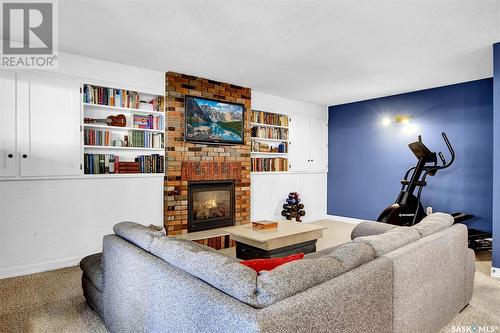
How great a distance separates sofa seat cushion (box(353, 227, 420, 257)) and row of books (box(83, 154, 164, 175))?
3.15 meters

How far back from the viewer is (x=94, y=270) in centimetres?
226

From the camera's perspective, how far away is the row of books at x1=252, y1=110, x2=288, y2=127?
17.8 ft

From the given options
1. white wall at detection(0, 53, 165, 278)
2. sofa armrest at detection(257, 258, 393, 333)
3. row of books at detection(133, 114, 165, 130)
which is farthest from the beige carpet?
row of books at detection(133, 114, 165, 130)

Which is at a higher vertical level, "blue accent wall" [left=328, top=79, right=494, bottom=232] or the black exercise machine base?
"blue accent wall" [left=328, top=79, right=494, bottom=232]

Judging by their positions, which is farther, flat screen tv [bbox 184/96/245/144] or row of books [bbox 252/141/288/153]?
row of books [bbox 252/141/288/153]

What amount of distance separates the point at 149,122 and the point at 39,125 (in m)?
1.30

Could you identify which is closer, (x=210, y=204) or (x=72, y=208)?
(x=72, y=208)

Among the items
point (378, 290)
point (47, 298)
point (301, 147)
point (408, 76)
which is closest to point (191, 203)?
point (47, 298)

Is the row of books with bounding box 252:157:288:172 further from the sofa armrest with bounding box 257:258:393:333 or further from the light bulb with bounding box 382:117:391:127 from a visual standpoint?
the sofa armrest with bounding box 257:258:393:333

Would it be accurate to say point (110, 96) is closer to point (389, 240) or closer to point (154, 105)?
point (154, 105)

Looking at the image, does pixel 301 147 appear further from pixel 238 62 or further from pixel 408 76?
pixel 238 62

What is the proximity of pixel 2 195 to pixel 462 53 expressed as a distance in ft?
17.3

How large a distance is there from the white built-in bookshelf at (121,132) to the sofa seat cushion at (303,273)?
3155mm

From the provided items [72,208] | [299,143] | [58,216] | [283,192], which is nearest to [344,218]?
[283,192]
